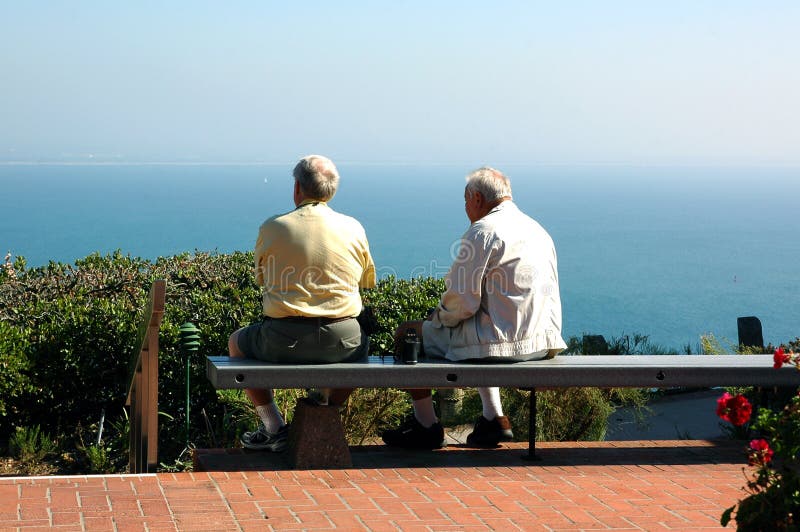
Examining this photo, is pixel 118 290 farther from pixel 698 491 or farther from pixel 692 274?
pixel 692 274

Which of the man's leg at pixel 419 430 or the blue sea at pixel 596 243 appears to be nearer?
the man's leg at pixel 419 430

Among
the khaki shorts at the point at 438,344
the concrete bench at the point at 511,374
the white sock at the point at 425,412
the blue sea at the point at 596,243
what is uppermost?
the khaki shorts at the point at 438,344

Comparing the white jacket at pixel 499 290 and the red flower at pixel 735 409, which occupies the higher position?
the white jacket at pixel 499 290

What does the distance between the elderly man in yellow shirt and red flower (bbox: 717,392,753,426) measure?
7.51ft

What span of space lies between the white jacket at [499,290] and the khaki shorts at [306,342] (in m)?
0.55

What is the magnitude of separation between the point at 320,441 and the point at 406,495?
686 mm

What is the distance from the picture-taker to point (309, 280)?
5516 millimetres

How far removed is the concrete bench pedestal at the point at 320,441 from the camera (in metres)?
5.48

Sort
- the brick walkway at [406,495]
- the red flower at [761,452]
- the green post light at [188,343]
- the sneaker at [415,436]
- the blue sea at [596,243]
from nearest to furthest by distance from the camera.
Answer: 1. the red flower at [761,452]
2. the brick walkway at [406,495]
3. the sneaker at [415,436]
4. the green post light at [188,343]
5. the blue sea at [596,243]

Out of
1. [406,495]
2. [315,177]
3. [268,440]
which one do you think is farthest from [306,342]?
[406,495]

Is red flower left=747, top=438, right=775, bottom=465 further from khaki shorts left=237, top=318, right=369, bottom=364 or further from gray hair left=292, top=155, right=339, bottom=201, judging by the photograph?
gray hair left=292, top=155, right=339, bottom=201

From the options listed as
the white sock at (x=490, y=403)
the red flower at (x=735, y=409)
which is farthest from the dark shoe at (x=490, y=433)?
the red flower at (x=735, y=409)

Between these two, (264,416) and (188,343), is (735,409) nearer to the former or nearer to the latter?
(264,416)

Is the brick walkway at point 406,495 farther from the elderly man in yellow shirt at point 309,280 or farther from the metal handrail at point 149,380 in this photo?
the elderly man in yellow shirt at point 309,280
